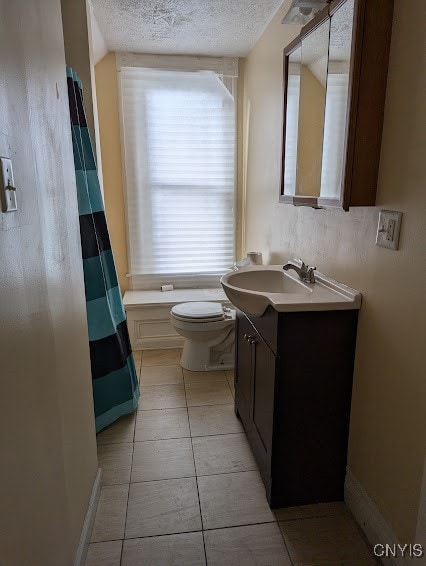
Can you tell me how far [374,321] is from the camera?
4.68ft

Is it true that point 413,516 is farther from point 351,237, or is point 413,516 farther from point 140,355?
point 140,355

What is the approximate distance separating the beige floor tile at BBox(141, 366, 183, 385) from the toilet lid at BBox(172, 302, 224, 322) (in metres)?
0.47

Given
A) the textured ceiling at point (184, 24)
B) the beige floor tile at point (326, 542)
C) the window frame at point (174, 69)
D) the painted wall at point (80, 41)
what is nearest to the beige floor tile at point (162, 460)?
the beige floor tile at point (326, 542)

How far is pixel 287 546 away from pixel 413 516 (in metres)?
0.50

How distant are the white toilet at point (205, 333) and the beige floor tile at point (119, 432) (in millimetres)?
705

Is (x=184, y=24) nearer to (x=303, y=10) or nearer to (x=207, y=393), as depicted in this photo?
(x=303, y=10)

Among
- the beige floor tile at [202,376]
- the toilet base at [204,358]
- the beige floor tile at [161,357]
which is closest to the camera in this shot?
the beige floor tile at [202,376]

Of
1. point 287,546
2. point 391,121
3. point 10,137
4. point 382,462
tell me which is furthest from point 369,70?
point 287,546

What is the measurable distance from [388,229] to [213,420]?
1.52 metres

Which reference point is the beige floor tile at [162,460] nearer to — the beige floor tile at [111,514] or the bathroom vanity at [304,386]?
the beige floor tile at [111,514]

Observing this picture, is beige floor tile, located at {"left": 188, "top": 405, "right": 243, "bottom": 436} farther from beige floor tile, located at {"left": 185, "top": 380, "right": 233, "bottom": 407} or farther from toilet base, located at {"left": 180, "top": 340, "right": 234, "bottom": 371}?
toilet base, located at {"left": 180, "top": 340, "right": 234, "bottom": 371}

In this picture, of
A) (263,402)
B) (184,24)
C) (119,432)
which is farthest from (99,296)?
(184,24)

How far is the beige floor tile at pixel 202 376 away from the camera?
278 cm

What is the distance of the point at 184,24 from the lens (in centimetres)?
257
